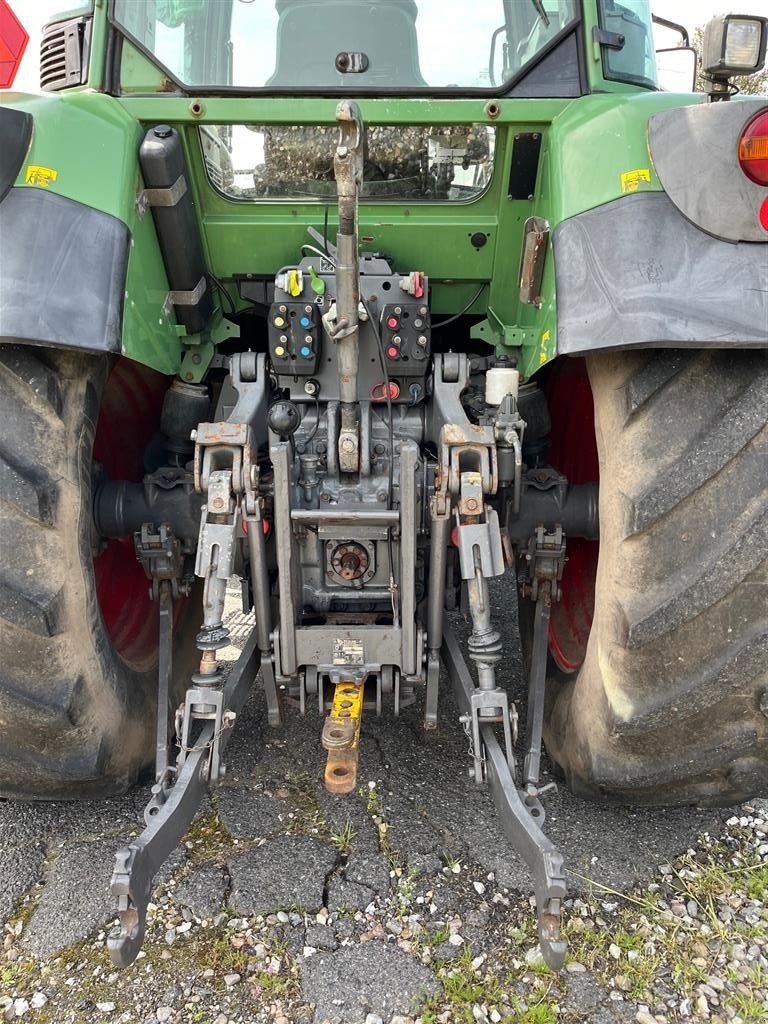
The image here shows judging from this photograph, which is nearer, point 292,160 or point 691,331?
point 691,331

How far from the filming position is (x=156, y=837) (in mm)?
1650

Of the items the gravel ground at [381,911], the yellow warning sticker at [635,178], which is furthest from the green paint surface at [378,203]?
the gravel ground at [381,911]

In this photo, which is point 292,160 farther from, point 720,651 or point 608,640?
point 720,651

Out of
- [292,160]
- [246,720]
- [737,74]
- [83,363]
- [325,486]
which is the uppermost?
[737,74]

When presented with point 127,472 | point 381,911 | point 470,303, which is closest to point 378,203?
point 470,303

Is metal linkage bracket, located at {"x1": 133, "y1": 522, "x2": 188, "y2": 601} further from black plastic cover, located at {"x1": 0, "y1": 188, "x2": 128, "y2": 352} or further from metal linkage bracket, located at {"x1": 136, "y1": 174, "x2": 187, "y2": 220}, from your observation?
metal linkage bracket, located at {"x1": 136, "y1": 174, "x2": 187, "y2": 220}

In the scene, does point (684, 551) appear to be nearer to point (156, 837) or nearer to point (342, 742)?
point (342, 742)

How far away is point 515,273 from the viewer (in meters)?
2.36

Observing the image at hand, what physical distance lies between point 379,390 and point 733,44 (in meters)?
1.16

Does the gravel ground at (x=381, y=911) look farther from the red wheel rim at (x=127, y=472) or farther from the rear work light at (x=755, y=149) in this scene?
the rear work light at (x=755, y=149)

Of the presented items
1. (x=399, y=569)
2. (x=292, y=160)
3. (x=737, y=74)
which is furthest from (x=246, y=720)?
(x=737, y=74)

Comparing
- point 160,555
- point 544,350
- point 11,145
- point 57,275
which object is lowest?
point 160,555

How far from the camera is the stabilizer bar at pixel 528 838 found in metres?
1.54

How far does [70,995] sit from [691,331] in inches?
78.5
